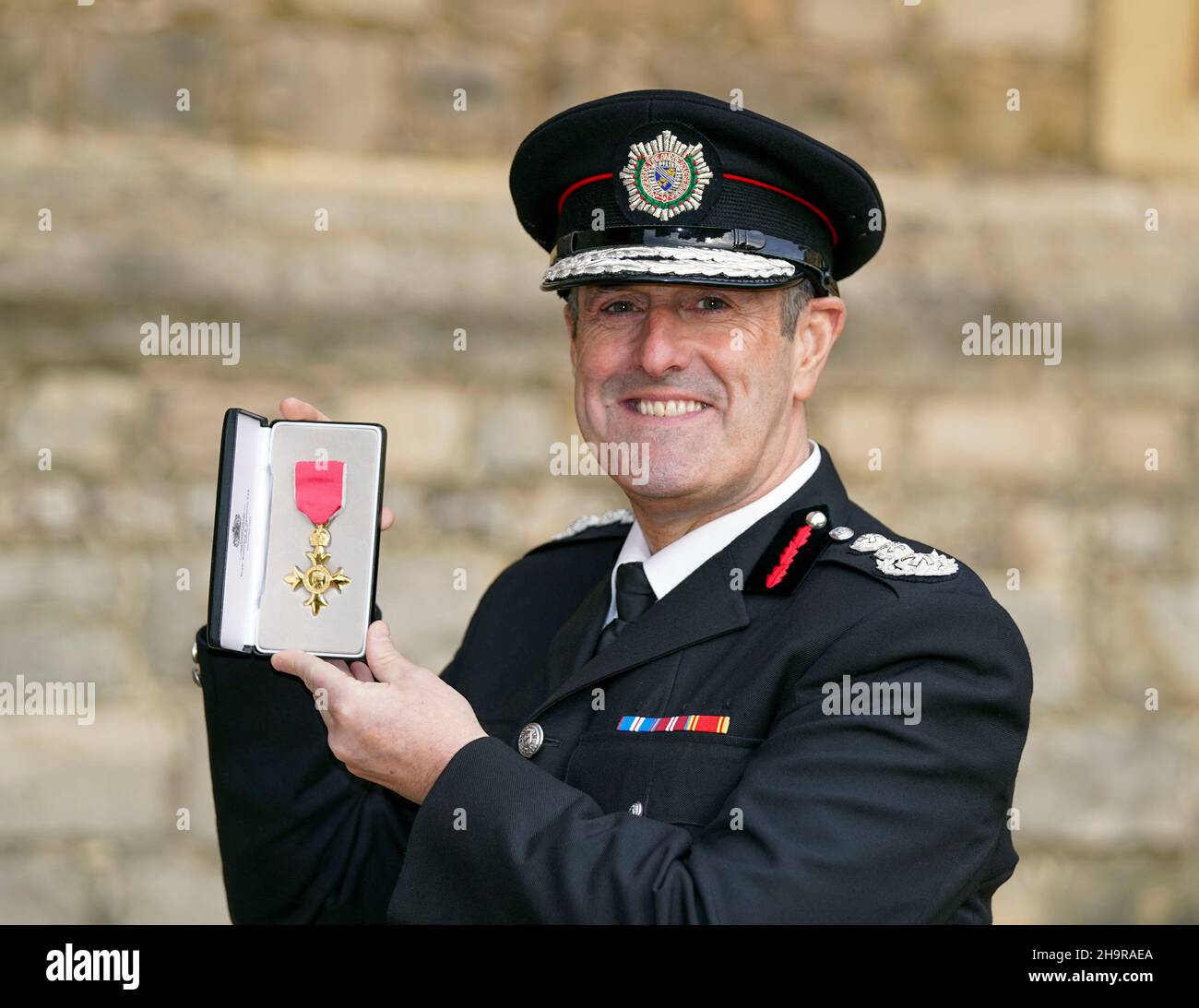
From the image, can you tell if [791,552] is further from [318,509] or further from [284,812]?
[284,812]

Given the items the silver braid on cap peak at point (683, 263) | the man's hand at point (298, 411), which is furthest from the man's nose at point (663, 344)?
the man's hand at point (298, 411)

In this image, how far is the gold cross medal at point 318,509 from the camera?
2.38m

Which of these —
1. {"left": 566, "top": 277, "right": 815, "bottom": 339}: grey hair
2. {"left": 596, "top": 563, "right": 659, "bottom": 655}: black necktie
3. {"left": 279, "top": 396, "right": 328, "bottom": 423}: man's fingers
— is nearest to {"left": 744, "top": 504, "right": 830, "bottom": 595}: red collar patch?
{"left": 596, "top": 563, "right": 659, "bottom": 655}: black necktie

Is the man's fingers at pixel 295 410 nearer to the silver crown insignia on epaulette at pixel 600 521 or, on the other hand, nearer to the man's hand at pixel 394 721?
the man's hand at pixel 394 721

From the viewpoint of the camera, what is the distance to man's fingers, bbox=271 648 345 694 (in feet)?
7.20

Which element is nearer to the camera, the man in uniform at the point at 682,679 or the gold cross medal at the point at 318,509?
the man in uniform at the point at 682,679

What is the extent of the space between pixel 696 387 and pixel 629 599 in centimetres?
35

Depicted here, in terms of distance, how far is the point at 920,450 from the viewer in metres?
4.66

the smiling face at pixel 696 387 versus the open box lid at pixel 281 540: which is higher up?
the smiling face at pixel 696 387

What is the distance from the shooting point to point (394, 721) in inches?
84.8

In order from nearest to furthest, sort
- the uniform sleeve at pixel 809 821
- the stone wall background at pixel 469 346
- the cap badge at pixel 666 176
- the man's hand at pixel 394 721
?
the uniform sleeve at pixel 809 821, the man's hand at pixel 394 721, the cap badge at pixel 666 176, the stone wall background at pixel 469 346

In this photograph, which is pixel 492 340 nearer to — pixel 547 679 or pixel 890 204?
pixel 890 204

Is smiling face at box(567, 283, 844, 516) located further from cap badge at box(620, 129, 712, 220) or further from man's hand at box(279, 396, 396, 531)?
man's hand at box(279, 396, 396, 531)

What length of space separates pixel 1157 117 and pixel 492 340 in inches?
85.8
